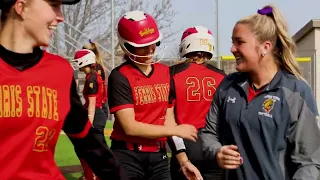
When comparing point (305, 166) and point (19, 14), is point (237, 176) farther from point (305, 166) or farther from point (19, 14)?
point (19, 14)

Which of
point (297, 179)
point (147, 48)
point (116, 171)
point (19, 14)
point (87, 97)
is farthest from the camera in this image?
point (87, 97)

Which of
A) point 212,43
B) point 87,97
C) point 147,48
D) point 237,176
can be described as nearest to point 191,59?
point 212,43

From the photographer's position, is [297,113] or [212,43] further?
[212,43]

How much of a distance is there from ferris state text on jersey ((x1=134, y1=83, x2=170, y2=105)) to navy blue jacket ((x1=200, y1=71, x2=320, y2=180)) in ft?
4.85

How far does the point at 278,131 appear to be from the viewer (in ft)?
11.6

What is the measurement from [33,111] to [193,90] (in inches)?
122

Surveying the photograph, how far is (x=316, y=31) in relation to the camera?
59.4 ft

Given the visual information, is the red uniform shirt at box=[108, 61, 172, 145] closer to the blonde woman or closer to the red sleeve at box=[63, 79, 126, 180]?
the blonde woman

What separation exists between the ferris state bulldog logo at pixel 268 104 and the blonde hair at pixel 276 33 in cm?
23

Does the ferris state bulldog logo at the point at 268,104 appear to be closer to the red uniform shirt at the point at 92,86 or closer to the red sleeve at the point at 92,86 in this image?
the red uniform shirt at the point at 92,86

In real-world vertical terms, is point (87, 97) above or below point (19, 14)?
below

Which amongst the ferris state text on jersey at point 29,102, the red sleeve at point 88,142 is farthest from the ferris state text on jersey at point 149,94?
the ferris state text on jersey at point 29,102

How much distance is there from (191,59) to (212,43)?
0.83ft

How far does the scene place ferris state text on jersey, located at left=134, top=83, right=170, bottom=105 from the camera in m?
5.11
